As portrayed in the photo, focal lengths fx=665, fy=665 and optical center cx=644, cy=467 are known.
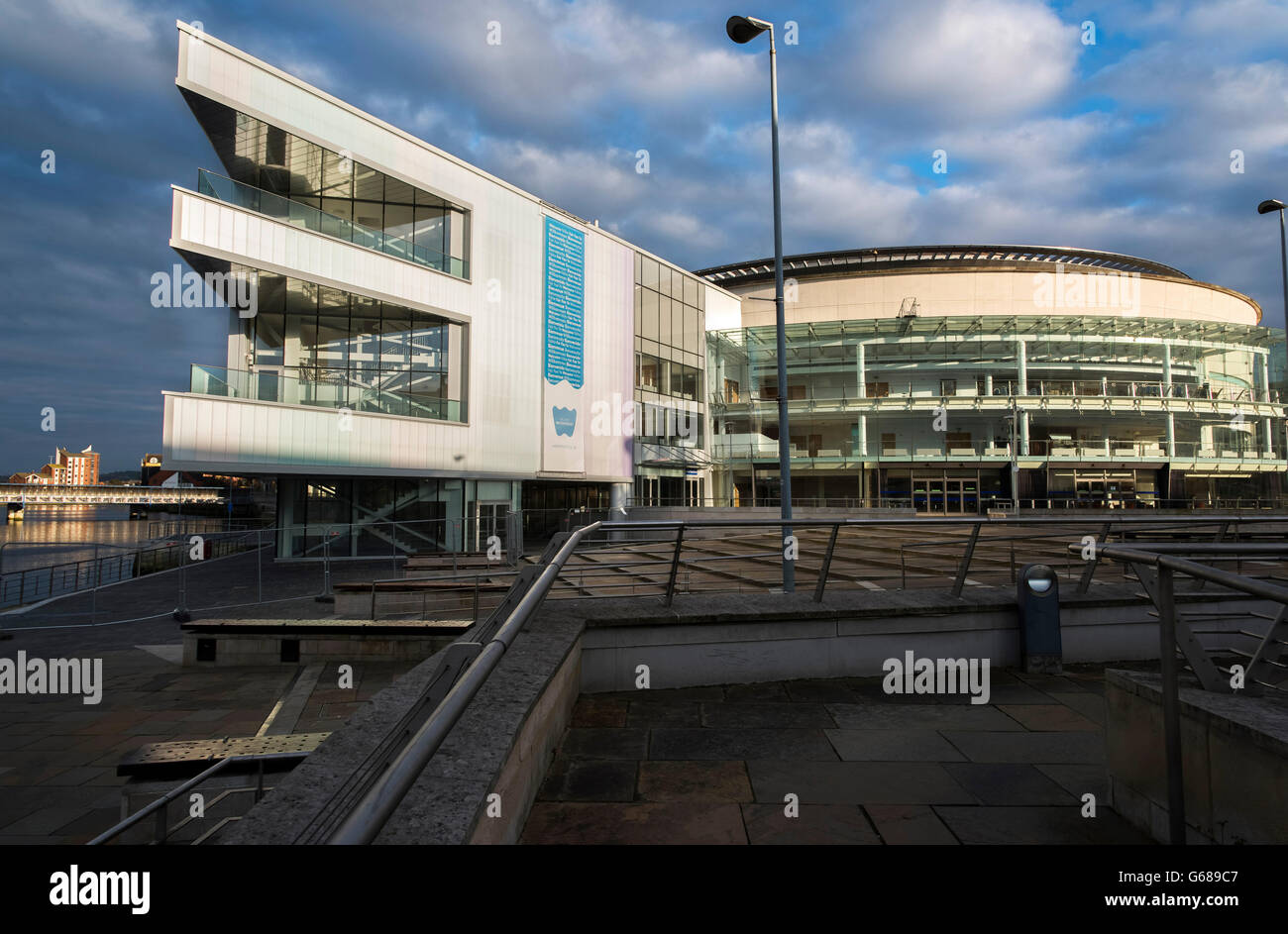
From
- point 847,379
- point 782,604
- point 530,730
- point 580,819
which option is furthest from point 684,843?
point 847,379

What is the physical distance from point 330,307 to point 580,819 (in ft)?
79.7

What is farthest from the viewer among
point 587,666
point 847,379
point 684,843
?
point 847,379

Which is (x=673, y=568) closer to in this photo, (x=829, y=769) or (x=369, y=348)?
(x=829, y=769)

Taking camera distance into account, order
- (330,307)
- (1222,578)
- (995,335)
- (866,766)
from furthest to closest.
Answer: (995,335) < (330,307) < (866,766) < (1222,578)

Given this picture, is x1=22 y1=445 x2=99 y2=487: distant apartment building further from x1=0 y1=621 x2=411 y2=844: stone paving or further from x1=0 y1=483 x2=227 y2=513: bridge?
x1=0 y1=621 x2=411 y2=844: stone paving

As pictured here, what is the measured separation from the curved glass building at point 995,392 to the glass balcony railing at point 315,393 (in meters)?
22.3

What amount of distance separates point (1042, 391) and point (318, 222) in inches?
1634

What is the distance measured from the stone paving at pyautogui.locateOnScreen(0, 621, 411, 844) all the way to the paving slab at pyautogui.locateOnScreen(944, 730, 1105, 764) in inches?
222

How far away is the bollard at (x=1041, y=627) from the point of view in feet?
19.5

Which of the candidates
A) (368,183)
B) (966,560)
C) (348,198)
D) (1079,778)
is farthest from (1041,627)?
(348,198)

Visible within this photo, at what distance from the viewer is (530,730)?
130 inches

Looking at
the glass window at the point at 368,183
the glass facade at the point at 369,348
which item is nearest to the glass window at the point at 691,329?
the glass facade at the point at 369,348

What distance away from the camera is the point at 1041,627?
598cm
